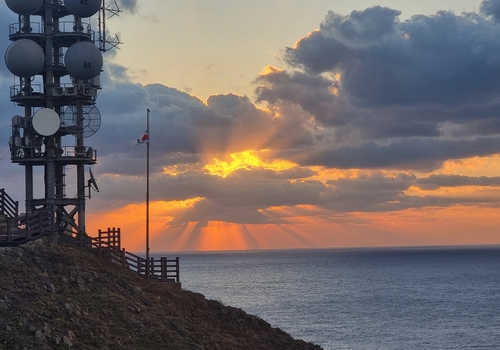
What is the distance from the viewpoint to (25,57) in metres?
50.5

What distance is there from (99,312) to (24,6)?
24407mm

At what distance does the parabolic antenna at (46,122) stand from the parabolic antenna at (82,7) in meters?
7.45

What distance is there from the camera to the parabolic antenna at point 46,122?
164 feet

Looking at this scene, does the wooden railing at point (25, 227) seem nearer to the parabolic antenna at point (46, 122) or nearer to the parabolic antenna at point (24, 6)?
the parabolic antenna at point (46, 122)

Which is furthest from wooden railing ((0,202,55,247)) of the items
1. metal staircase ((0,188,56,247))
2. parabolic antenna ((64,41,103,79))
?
parabolic antenna ((64,41,103,79))

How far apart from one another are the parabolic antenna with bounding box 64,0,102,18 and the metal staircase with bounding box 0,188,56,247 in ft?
45.0

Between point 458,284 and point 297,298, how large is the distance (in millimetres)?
51722

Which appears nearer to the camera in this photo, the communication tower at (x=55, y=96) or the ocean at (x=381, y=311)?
the communication tower at (x=55, y=96)

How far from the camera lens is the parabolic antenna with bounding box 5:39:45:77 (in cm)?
5047

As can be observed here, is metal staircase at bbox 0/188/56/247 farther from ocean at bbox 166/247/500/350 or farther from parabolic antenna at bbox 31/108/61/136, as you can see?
ocean at bbox 166/247/500/350

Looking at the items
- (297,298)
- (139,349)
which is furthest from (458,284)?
(139,349)

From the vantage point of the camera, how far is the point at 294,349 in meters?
44.9

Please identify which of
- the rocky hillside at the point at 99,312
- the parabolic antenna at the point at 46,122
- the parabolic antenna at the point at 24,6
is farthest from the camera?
the parabolic antenna at the point at 24,6

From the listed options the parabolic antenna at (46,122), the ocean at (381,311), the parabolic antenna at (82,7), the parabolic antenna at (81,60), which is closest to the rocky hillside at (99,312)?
the parabolic antenna at (46,122)
